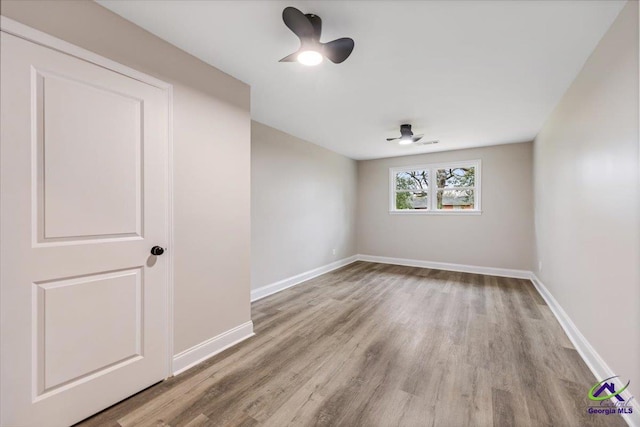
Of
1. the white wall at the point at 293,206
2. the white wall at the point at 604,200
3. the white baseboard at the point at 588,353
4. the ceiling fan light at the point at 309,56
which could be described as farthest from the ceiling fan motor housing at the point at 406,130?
the white baseboard at the point at 588,353

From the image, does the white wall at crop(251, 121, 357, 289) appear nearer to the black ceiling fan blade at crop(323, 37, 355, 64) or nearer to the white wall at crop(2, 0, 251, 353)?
the white wall at crop(2, 0, 251, 353)

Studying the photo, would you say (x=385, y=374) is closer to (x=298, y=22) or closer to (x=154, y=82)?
(x=298, y=22)

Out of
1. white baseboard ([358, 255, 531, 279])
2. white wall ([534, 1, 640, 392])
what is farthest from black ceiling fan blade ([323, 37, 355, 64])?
white baseboard ([358, 255, 531, 279])

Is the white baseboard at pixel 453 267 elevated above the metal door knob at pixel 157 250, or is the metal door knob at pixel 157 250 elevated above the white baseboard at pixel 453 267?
the metal door knob at pixel 157 250

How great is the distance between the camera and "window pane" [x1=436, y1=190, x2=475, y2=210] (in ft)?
16.9

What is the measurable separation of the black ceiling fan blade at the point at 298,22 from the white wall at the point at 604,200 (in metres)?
1.82

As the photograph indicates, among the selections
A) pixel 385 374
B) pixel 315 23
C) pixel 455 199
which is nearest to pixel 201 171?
pixel 315 23

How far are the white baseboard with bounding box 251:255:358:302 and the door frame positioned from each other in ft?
5.38

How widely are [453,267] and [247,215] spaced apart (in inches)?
177

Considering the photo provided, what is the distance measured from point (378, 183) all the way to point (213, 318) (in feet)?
15.7

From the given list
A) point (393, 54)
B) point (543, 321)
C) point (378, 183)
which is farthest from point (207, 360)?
point (378, 183)

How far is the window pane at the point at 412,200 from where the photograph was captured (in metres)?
5.59

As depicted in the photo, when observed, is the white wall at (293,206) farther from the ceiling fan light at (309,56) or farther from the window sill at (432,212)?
the ceiling fan light at (309,56)

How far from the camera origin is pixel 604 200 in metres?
1.78
